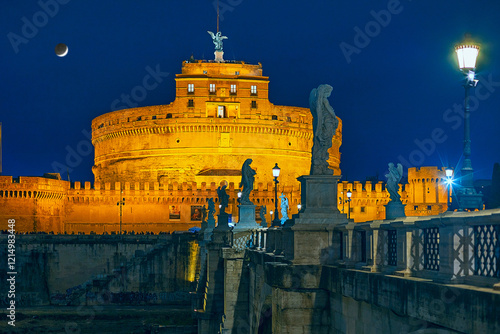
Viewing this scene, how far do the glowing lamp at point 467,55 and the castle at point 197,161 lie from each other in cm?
5550

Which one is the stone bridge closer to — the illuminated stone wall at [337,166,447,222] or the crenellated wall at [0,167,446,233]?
the crenellated wall at [0,167,446,233]

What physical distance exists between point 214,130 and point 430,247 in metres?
68.1

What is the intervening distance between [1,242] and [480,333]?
48.6m

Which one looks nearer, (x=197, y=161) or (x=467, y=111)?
(x=467, y=111)

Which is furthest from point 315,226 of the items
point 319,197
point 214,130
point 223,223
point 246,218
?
point 214,130

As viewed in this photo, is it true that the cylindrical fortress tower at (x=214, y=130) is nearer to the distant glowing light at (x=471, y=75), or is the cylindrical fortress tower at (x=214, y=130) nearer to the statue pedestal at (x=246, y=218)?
the statue pedestal at (x=246, y=218)

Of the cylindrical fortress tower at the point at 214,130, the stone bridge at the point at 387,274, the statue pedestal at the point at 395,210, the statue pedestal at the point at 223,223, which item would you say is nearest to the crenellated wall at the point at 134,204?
the cylindrical fortress tower at the point at 214,130

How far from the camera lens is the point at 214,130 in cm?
7519

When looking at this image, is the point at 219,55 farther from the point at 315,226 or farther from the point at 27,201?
the point at 315,226

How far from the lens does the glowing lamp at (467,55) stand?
395 inches

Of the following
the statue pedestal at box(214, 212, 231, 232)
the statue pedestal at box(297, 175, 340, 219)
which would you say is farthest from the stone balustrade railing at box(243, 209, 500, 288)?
the statue pedestal at box(214, 212, 231, 232)

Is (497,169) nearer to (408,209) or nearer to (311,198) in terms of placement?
(311,198)

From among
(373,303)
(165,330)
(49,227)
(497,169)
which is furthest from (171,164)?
(373,303)

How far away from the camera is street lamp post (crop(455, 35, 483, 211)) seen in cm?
1005
